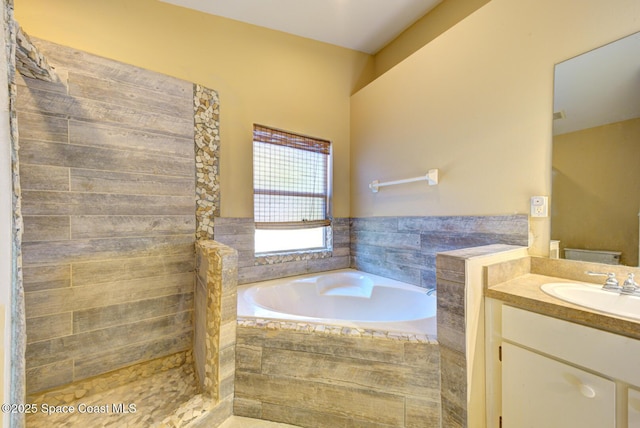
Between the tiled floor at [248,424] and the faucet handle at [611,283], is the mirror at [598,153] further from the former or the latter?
the tiled floor at [248,424]

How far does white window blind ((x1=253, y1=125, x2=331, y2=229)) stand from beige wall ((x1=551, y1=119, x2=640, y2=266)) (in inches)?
69.7

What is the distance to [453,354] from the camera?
110 centimetres

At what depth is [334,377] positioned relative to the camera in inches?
48.0

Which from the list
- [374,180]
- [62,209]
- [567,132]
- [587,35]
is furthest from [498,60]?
[62,209]

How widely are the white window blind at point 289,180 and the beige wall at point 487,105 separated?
0.66 m

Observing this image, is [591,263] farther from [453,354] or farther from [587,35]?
[587,35]

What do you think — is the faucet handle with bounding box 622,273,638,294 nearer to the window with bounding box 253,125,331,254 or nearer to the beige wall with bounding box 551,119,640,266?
the beige wall with bounding box 551,119,640,266

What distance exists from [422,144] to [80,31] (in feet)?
8.44

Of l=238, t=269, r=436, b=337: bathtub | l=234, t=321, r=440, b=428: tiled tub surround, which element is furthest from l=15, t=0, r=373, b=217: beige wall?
l=234, t=321, r=440, b=428: tiled tub surround

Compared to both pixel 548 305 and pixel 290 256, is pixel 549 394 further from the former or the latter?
pixel 290 256

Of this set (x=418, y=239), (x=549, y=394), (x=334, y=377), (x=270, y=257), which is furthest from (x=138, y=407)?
(x=418, y=239)

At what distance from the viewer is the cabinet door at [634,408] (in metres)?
0.74

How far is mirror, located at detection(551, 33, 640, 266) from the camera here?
3.58ft

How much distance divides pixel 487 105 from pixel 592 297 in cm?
119
